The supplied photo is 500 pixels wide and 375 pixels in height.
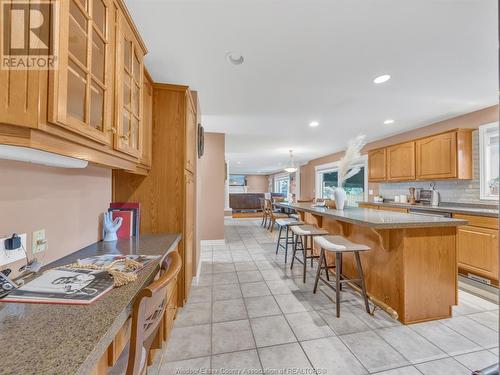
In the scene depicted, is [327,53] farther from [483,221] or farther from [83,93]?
[483,221]

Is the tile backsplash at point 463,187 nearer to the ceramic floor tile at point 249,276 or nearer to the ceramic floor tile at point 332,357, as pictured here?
Answer: the ceramic floor tile at point 332,357

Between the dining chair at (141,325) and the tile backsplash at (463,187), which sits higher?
the tile backsplash at (463,187)

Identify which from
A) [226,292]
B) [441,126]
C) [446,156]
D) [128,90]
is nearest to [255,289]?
[226,292]

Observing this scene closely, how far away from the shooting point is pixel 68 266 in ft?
3.67

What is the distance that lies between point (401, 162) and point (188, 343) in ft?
14.7

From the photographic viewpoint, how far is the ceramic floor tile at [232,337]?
163 centimetres

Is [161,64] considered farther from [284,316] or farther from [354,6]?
[284,316]

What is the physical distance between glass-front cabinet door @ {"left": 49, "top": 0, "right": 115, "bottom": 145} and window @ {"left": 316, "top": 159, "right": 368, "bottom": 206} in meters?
3.80

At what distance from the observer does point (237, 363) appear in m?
1.48

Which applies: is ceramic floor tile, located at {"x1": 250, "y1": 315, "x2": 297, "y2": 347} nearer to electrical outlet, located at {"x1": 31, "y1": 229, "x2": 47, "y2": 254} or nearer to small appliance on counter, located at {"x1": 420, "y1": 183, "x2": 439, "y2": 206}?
electrical outlet, located at {"x1": 31, "y1": 229, "x2": 47, "y2": 254}

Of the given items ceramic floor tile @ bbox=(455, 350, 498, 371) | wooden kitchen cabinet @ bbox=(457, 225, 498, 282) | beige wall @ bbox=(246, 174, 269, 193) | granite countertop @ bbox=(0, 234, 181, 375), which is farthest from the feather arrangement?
beige wall @ bbox=(246, 174, 269, 193)

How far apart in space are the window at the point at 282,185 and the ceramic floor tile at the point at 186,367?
1078 centimetres

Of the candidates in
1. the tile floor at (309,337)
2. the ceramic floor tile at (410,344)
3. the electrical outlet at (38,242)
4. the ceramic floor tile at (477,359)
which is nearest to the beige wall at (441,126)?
the tile floor at (309,337)

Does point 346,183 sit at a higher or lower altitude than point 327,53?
lower
